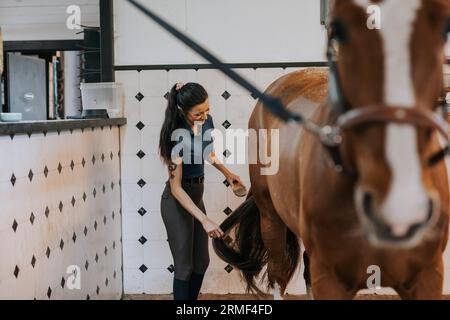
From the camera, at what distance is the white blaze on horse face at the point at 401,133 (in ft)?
3.69

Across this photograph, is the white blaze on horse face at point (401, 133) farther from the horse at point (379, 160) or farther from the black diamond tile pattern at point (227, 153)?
the black diamond tile pattern at point (227, 153)

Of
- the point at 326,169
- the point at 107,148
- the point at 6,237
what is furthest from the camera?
the point at 107,148

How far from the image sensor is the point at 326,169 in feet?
5.50

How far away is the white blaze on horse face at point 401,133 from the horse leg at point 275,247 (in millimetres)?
1953

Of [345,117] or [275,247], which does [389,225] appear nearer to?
[345,117]

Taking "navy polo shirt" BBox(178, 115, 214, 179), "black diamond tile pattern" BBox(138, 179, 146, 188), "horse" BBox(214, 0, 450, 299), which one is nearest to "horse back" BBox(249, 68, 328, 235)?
"horse" BBox(214, 0, 450, 299)

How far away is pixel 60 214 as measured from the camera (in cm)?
283

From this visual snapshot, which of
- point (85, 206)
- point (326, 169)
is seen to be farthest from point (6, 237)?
point (326, 169)

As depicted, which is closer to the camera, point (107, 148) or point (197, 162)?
point (197, 162)

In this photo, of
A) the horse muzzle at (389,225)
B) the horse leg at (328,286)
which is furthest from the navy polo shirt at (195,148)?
the horse muzzle at (389,225)

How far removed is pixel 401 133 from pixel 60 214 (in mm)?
2011
